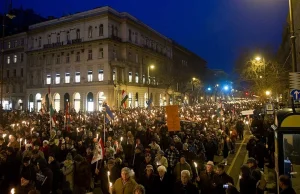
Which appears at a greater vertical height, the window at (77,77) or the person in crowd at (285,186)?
the window at (77,77)

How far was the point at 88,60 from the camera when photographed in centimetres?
4888

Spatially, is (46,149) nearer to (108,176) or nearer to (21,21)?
(108,176)

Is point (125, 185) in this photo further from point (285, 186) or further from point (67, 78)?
point (67, 78)

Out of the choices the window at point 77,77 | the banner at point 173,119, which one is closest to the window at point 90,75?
the window at point 77,77

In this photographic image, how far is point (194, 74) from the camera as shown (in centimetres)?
8888

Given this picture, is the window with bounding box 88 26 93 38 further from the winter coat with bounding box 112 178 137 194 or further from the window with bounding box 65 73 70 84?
the winter coat with bounding box 112 178 137 194

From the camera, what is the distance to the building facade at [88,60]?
4753 cm

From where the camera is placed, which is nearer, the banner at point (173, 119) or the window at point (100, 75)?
the banner at point (173, 119)

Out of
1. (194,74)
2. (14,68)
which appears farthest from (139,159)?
(194,74)

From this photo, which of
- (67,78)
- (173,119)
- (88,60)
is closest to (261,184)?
(173,119)

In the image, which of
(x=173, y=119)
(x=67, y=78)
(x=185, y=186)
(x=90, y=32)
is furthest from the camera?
(x=67, y=78)

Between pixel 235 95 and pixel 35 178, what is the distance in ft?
446

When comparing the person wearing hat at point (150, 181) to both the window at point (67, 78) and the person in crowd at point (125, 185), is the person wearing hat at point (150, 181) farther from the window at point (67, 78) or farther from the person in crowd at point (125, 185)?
the window at point (67, 78)

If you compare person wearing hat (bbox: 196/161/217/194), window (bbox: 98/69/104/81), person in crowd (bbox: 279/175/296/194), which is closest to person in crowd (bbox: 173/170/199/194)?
person wearing hat (bbox: 196/161/217/194)
